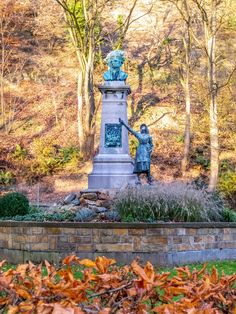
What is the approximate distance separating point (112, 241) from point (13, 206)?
105 inches

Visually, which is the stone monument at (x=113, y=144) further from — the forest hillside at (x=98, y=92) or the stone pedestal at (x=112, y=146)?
the forest hillside at (x=98, y=92)

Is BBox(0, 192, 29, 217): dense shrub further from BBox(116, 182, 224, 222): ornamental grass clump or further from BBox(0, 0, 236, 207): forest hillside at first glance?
BBox(0, 0, 236, 207): forest hillside

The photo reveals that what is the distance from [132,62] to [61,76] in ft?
13.6

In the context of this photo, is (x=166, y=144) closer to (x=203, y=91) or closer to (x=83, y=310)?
(x=203, y=91)

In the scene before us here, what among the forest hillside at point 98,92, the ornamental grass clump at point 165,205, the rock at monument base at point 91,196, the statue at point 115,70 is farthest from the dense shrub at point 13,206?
the forest hillside at point 98,92

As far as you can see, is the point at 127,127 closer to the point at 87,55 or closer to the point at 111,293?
the point at 87,55

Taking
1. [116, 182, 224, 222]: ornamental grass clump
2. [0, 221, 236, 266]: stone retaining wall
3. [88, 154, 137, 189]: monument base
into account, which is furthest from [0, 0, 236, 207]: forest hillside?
[0, 221, 236, 266]: stone retaining wall

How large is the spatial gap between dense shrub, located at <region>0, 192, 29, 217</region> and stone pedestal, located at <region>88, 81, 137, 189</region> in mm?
3042

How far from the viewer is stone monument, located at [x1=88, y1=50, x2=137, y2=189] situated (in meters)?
13.6

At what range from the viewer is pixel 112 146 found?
13914 mm

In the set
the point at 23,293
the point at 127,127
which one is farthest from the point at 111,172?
the point at 23,293

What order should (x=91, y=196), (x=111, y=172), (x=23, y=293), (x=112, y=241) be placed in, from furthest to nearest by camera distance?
(x=111, y=172) → (x=91, y=196) → (x=112, y=241) → (x=23, y=293)

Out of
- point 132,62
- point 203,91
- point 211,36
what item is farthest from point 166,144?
point 132,62

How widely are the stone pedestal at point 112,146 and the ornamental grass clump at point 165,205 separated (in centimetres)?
295
